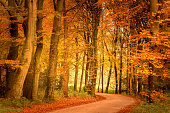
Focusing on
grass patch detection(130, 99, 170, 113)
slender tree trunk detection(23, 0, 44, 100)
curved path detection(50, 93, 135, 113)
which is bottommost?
curved path detection(50, 93, 135, 113)

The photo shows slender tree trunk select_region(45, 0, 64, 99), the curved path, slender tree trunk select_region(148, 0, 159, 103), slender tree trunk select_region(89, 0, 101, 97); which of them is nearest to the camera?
the curved path

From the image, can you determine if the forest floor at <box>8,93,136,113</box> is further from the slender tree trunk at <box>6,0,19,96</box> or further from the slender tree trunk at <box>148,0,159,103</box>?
the slender tree trunk at <box>6,0,19,96</box>

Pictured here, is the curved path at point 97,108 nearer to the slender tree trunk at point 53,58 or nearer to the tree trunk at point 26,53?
the slender tree trunk at point 53,58

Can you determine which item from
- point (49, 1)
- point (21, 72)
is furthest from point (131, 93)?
point (21, 72)

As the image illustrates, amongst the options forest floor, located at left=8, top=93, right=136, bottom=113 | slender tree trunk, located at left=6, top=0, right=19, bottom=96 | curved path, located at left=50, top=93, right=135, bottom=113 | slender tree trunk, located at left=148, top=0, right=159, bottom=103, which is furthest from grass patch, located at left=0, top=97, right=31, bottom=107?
slender tree trunk, located at left=148, top=0, right=159, bottom=103

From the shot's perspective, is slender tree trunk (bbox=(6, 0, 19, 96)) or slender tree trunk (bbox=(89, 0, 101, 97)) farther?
slender tree trunk (bbox=(89, 0, 101, 97))

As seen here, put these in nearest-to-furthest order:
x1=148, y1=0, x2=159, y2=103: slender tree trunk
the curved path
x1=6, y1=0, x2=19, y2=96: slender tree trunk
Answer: the curved path
x1=148, y1=0, x2=159, y2=103: slender tree trunk
x1=6, y1=0, x2=19, y2=96: slender tree trunk

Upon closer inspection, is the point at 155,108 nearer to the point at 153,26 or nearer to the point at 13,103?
the point at 153,26

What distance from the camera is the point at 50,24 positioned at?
901 inches

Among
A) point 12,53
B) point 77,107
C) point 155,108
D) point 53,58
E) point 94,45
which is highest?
point 94,45

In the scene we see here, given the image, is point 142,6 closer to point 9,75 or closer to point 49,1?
point 49,1

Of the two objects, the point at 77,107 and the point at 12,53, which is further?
the point at 12,53

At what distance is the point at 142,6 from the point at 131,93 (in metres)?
13.1

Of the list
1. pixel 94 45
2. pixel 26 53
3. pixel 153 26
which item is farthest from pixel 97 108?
pixel 94 45
